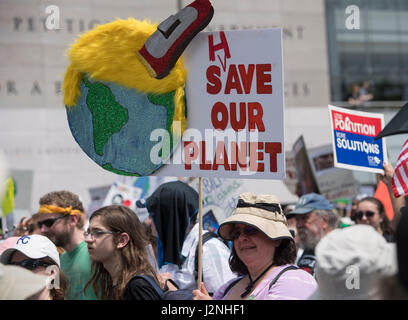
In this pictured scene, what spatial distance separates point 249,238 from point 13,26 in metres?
13.7

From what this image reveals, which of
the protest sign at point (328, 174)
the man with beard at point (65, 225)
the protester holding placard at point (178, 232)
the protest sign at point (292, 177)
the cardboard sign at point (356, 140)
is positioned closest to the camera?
the protester holding placard at point (178, 232)

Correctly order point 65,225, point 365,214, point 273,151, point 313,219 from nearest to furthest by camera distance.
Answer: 1. point 273,151
2. point 65,225
3. point 313,219
4. point 365,214

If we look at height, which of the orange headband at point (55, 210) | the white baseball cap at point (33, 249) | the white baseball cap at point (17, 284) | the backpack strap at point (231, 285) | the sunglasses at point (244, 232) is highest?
the orange headband at point (55, 210)

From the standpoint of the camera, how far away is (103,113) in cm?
338

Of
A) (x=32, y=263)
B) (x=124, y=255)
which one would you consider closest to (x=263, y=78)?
(x=124, y=255)

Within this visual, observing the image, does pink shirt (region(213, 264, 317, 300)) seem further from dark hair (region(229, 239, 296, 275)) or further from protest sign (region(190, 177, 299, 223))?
protest sign (region(190, 177, 299, 223))

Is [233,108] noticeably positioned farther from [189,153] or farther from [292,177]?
[292,177]

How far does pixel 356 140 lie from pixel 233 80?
231 cm

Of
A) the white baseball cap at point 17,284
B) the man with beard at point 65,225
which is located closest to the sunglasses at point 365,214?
the man with beard at point 65,225

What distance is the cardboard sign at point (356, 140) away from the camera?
16.4 feet

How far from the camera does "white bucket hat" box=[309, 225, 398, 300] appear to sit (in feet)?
6.00

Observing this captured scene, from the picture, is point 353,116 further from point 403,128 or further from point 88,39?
point 88,39

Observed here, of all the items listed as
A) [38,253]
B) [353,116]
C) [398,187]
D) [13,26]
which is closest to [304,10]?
[13,26]

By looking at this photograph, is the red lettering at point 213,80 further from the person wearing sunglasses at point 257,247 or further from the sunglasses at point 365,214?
the sunglasses at point 365,214
